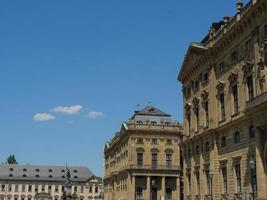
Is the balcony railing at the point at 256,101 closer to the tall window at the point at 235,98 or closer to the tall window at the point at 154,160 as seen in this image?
the tall window at the point at 235,98

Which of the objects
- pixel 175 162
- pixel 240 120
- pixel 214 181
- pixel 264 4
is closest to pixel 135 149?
pixel 175 162

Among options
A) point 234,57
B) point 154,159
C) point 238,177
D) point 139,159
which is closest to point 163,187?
point 154,159

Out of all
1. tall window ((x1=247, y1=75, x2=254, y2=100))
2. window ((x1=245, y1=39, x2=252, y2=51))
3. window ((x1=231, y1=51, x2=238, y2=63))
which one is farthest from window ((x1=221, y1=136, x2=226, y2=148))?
window ((x1=245, y1=39, x2=252, y2=51))

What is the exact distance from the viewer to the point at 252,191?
4591 cm

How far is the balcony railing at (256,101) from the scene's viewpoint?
1616 inches

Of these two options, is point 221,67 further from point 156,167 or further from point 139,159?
point 139,159

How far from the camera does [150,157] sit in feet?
323

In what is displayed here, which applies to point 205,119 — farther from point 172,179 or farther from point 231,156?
point 172,179

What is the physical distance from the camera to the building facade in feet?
529

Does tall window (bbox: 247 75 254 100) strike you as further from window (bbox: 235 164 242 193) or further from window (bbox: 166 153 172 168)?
window (bbox: 166 153 172 168)

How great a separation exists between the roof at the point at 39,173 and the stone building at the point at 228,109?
10409 cm

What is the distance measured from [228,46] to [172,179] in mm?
50030

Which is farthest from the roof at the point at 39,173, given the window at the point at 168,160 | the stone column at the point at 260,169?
the stone column at the point at 260,169

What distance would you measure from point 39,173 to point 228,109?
4890 inches
